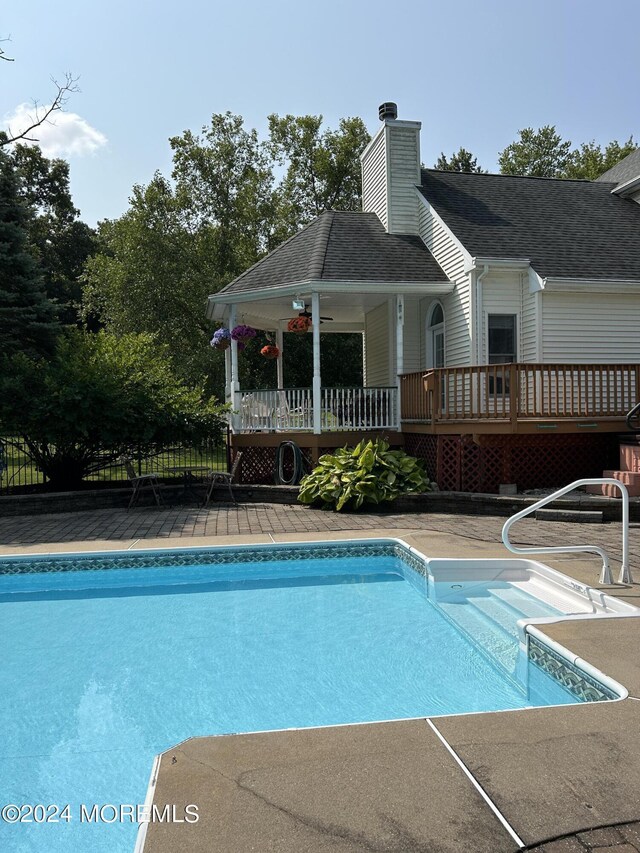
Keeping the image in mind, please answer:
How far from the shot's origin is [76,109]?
1755 cm

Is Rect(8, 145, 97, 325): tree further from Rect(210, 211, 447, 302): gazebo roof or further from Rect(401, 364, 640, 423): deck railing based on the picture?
Rect(401, 364, 640, 423): deck railing

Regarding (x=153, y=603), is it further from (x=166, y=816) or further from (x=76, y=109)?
(x=76, y=109)

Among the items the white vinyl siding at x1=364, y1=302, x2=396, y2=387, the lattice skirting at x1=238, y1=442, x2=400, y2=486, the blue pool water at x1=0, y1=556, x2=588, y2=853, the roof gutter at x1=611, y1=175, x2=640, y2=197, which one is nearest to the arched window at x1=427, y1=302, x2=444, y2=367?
the white vinyl siding at x1=364, y1=302, x2=396, y2=387

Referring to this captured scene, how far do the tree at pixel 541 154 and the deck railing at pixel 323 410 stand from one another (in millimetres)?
27528

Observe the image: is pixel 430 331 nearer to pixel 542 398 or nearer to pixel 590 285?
pixel 590 285

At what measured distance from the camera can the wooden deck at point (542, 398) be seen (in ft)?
36.7

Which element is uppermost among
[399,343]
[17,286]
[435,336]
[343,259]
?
[17,286]

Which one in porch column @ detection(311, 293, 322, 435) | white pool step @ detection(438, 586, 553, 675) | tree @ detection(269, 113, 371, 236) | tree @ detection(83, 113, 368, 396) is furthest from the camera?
tree @ detection(269, 113, 371, 236)

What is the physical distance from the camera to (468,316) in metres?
13.0

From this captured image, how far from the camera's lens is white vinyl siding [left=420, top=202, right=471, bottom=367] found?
13094 mm

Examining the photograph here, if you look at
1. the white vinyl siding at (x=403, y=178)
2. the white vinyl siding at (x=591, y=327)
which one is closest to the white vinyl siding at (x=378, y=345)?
the white vinyl siding at (x=403, y=178)

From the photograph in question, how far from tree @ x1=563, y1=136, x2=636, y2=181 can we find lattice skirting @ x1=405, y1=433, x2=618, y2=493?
22.9m

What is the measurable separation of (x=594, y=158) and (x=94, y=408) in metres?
30.0

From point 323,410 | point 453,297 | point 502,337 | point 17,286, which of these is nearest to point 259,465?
point 323,410
